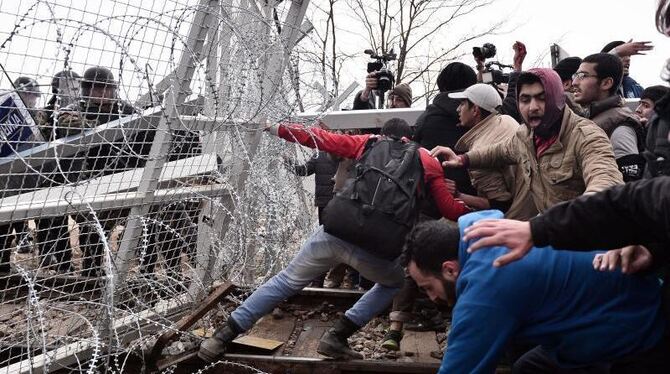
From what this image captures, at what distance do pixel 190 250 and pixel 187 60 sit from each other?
1.34 meters

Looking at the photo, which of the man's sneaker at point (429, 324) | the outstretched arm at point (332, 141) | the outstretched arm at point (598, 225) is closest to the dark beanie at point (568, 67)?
the outstretched arm at point (332, 141)

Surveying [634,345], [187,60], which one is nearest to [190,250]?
[187,60]

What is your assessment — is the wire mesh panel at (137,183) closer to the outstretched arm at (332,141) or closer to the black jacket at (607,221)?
the outstretched arm at (332,141)

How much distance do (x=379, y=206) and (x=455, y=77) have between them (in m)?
1.35

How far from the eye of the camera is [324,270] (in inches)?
136

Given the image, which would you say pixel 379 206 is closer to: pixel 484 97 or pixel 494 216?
pixel 494 216

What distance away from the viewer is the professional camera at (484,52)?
4773 millimetres

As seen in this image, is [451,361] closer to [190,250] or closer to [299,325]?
[299,325]

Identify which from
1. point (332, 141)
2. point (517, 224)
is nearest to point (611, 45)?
point (332, 141)

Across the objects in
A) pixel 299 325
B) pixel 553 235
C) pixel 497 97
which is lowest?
pixel 299 325

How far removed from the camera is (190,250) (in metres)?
4.12

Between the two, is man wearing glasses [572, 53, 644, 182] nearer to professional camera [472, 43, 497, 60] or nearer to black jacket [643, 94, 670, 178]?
black jacket [643, 94, 670, 178]

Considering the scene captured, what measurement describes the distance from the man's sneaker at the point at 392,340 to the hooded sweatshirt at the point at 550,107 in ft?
4.62

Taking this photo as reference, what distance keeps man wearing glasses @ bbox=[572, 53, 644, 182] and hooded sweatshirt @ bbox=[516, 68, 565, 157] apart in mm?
382
